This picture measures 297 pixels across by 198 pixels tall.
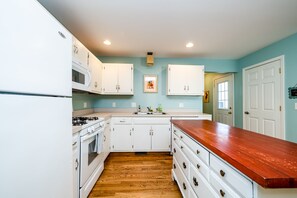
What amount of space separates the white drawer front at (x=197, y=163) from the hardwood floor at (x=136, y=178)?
77 centimetres

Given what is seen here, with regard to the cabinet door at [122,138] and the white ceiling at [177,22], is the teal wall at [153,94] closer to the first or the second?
the white ceiling at [177,22]

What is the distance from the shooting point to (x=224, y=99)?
4.60 metres

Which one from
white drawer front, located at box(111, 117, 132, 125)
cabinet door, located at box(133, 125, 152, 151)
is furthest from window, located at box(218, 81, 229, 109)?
white drawer front, located at box(111, 117, 132, 125)

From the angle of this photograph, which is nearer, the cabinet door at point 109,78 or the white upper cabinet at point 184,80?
the cabinet door at point 109,78

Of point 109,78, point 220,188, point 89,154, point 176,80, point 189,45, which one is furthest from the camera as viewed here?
point 176,80

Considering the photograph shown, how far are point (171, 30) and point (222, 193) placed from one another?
2.29m

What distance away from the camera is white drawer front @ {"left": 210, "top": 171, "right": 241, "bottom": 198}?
79 cm

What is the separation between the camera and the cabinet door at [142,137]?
128 inches

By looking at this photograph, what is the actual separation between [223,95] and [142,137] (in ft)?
9.90

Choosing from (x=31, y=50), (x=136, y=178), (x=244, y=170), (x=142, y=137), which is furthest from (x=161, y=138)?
(x=31, y=50)

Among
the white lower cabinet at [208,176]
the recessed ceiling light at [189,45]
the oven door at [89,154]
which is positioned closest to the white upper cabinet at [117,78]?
the recessed ceiling light at [189,45]

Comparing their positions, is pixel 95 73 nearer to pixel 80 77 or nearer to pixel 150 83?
pixel 80 77

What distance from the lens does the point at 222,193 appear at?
868 mm

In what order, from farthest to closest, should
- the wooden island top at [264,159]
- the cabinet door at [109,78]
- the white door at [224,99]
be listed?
the white door at [224,99] → the cabinet door at [109,78] → the wooden island top at [264,159]
